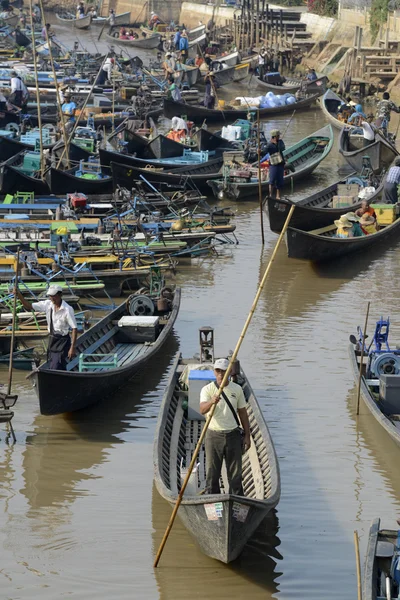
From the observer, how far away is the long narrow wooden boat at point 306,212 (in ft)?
60.8

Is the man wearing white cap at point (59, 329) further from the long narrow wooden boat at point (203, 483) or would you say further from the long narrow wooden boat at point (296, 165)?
the long narrow wooden boat at point (296, 165)

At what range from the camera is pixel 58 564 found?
9.25 m

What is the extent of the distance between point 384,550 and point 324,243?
33.7 ft

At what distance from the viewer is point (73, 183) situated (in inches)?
835

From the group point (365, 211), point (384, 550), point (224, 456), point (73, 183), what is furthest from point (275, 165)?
point (384, 550)

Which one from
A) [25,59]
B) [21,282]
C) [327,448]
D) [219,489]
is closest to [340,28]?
[25,59]

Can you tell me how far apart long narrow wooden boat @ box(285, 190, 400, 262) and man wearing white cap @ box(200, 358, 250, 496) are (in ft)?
29.1

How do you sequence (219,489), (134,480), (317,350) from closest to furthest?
(219,489), (134,480), (317,350)

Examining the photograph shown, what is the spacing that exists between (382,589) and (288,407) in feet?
16.8

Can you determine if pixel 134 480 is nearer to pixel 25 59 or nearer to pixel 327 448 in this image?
pixel 327 448

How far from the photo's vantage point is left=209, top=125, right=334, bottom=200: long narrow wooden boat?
22.6m

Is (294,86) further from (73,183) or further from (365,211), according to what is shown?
(365,211)

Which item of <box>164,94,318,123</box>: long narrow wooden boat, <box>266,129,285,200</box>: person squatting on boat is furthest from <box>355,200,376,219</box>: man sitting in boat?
<box>164,94,318,123</box>: long narrow wooden boat

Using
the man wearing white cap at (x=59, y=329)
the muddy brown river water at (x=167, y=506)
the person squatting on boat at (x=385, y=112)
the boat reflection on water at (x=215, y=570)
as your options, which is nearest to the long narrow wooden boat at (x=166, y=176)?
the muddy brown river water at (x=167, y=506)
